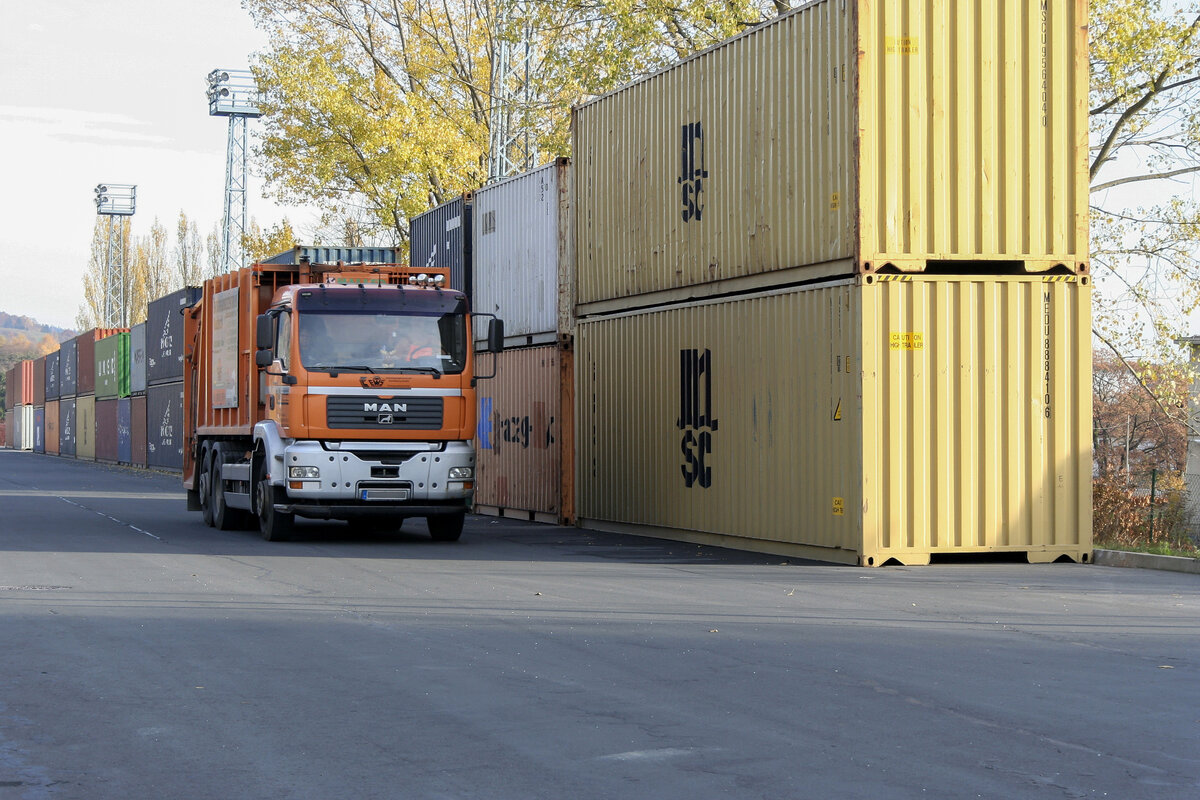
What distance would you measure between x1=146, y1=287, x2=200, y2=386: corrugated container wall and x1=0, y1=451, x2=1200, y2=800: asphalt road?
31.7m

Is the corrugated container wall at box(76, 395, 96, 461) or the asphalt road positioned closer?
the asphalt road

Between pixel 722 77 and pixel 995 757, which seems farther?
pixel 722 77

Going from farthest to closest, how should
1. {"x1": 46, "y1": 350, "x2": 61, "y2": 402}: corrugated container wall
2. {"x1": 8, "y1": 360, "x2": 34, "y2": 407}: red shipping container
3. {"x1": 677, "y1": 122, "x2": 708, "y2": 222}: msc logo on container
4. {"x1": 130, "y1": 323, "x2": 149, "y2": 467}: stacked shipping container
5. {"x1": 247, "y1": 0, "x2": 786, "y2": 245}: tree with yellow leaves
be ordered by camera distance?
{"x1": 8, "y1": 360, "x2": 34, "y2": 407}: red shipping container < {"x1": 46, "y1": 350, "x2": 61, "y2": 402}: corrugated container wall < {"x1": 130, "y1": 323, "x2": 149, "y2": 467}: stacked shipping container < {"x1": 247, "y1": 0, "x2": 786, "y2": 245}: tree with yellow leaves < {"x1": 677, "y1": 122, "x2": 708, "y2": 222}: msc logo on container

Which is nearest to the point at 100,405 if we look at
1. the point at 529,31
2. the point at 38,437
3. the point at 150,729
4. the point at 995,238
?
the point at 38,437

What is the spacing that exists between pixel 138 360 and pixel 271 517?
37.1 meters

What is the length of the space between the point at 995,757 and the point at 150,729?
3.71 metres

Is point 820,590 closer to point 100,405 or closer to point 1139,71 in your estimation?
point 1139,71

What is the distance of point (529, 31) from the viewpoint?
97.9 ft

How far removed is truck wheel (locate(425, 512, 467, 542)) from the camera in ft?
58.9

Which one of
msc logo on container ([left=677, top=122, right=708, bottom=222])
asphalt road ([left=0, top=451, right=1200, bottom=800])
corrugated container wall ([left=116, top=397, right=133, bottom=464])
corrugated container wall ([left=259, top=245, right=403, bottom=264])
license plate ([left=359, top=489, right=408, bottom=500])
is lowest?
asphalt road ([left=0, top=451, right=1200, bottom=800])

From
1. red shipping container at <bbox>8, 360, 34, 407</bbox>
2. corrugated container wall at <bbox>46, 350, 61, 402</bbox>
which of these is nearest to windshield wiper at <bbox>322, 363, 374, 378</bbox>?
corrugated container wall at <bbox>46, 350, 61, 402</bbox>

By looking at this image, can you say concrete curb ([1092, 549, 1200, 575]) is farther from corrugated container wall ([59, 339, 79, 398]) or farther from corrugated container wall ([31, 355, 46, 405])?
corrugated container wall ([31, 355, 46, 405])

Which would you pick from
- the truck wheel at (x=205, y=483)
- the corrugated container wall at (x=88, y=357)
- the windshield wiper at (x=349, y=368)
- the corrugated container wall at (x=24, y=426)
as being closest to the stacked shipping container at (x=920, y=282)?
the windshield wiper at (x=349, y=368)

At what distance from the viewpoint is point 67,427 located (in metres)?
74.3
